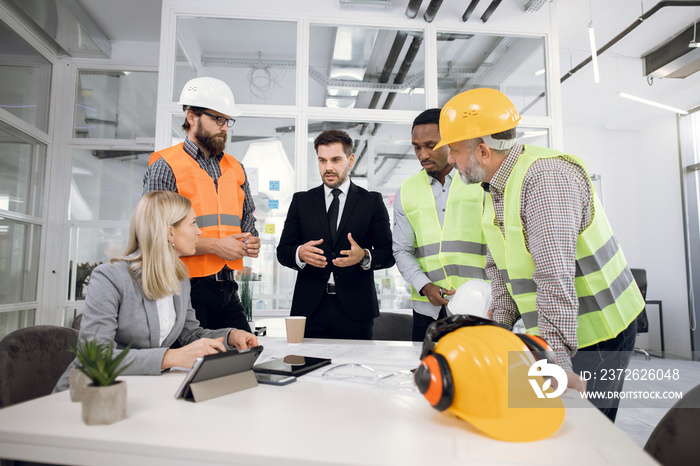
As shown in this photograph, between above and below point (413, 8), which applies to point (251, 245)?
below

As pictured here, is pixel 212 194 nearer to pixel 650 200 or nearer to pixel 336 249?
pixel 336 249

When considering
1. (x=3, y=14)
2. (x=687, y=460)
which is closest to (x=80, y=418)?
(x=687, y=460)

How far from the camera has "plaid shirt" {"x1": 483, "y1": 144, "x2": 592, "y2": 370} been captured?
1.18 metres

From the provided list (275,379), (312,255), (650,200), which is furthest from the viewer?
(650,200)

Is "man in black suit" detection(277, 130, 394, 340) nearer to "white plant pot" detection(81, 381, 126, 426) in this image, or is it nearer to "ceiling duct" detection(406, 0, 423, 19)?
"white plant pot" detection(81, 381, 126, 426)

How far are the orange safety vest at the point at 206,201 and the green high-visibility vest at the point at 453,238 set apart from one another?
964mm

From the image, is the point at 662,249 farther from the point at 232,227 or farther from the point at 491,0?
the point at 232,227

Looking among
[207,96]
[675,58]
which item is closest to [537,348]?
[207,96]

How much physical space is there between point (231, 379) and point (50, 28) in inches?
182

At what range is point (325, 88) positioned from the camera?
148 inches

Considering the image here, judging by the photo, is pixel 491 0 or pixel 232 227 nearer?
pixel 232 227

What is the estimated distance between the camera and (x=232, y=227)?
221cm

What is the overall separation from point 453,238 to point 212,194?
1237mm

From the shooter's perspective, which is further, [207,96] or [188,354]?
[207,96]
